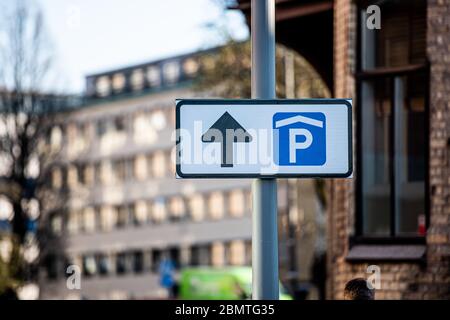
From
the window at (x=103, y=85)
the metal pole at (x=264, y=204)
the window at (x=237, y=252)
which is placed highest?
the window at (x=103, y=85)

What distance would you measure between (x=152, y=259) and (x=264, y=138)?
96.7 metres

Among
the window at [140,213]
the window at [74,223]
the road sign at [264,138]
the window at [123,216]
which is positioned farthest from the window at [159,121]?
the road sign at [264,138]

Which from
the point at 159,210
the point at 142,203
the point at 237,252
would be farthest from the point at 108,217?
the point at 237,252

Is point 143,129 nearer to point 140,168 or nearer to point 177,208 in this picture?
point 140,168

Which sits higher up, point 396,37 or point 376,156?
point 396,37

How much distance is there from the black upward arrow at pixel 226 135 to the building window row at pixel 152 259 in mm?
87380

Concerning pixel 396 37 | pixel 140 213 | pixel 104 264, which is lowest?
pixel 104 264

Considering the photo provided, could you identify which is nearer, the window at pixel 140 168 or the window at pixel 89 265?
the window at pixel 140 168

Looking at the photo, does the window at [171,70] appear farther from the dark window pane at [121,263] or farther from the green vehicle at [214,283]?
the green vehicle at [214,283]

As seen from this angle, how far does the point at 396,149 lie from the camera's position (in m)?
19.2

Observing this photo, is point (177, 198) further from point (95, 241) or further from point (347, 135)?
point (347, 135)

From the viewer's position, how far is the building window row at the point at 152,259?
98.1 metres

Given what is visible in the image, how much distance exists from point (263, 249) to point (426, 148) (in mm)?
10401
